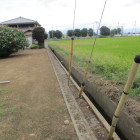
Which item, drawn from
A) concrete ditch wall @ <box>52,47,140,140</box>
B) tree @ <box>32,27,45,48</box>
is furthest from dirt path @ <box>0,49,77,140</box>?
tree @ <box>32,27,45,48</box>

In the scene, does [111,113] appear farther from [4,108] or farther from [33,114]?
[4,108]

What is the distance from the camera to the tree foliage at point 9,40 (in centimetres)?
1435

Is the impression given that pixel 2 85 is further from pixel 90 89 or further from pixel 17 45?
pixel 17 45

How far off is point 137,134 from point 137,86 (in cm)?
152

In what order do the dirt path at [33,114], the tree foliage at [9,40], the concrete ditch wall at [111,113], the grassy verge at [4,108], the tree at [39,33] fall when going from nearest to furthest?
1. the concrete ditch wall at [111,113]
2. the dirt path at [33,114]
3. the grassy verge at [4,108]
4. the tree foliage at [9,40]
5. the tree at [39,33]

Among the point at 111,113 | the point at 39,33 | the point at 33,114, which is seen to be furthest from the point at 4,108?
the point at 39,33

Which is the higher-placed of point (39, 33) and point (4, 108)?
point (39, 33)

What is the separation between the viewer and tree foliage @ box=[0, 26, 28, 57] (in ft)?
47.1

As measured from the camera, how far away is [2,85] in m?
5.67

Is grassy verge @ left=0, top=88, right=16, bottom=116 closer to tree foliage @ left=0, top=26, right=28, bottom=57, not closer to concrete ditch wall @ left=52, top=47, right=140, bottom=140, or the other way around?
concrete ditch wall @ left=52, top=47, right=140, bottom=140

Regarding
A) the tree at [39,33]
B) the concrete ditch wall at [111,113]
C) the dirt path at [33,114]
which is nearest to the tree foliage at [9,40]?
the tree at [39,33]

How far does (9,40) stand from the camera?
14.6 metres

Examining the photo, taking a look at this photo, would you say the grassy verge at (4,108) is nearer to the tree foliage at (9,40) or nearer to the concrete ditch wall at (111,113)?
the concrete ditch wall at (111,113)

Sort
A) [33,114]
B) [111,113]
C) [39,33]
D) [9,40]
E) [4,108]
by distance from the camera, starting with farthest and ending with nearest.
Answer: [39,33], [9,40], [4,108], [33,114], [111,113]
